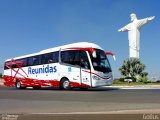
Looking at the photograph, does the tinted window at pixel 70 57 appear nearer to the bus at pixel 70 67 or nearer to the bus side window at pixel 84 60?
the bus at pixel 70 67

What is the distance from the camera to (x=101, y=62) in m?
26.5

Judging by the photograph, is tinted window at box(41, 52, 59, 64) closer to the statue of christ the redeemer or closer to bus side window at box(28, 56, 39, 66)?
bus side window at box(28, 56, 39, 66)

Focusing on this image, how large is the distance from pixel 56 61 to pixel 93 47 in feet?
11.7

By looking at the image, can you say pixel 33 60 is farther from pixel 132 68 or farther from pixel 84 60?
pixel 132 68

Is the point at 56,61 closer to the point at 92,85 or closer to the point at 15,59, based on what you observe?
the point at 92,85

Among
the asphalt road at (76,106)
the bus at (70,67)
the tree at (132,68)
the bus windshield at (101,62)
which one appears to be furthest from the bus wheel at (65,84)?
the tree at (132,68)

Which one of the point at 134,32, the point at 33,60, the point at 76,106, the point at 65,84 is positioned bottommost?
the point at 76,106

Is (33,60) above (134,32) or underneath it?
underneath

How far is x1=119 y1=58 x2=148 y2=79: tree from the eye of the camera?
241ft

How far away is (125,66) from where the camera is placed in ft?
242

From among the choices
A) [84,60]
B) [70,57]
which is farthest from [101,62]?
[70,57]

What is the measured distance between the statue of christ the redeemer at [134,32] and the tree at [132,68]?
15.0ft

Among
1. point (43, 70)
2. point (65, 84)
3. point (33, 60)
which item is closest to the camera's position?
point (65, 84)

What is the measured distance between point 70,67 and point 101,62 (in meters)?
2.35
